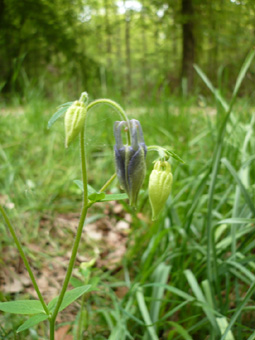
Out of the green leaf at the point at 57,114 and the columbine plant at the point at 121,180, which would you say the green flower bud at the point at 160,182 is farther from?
the green leaf at the point at 57,114

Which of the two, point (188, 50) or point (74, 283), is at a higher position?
point (188, 50)

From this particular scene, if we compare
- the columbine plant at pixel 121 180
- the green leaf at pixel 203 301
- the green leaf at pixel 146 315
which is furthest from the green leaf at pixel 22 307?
the green leaf at pixel 203 301

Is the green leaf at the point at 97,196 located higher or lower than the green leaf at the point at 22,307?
higher

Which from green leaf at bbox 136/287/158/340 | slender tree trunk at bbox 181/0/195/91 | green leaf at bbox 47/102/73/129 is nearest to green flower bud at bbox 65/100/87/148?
green leaf at bbox 47/102/73/129

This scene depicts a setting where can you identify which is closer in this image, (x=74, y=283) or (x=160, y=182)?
(x=160, y=182)

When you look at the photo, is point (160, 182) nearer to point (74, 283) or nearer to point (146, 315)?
point (74, 283)

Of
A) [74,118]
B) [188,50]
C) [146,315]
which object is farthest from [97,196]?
[188,50]

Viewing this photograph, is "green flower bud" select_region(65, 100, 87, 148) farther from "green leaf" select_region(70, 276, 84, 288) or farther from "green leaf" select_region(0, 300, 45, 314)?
"green leaf" select_region(70, 276, 84, 288)
